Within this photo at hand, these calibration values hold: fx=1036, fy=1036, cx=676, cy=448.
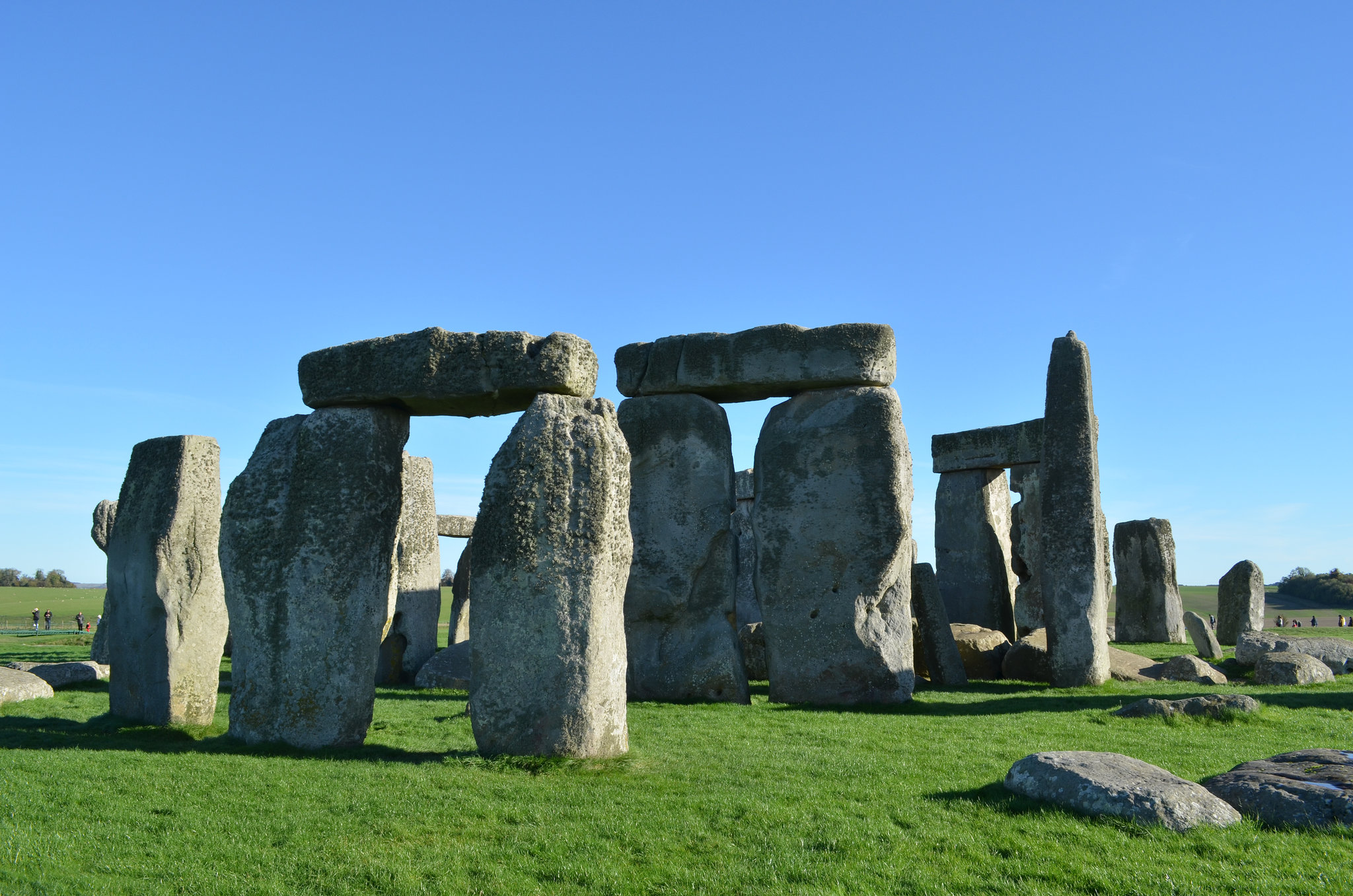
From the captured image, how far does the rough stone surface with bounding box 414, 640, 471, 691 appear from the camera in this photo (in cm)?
1379

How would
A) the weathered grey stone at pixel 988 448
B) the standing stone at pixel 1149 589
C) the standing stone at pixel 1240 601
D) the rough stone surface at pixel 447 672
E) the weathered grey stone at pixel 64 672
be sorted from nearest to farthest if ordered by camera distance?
the weathered grey stone at pixel 64 672 → the rough stone surface at pixel 447 672 → the weathered grey stone at pixel 988 448 → the standing stone at pixel 1240 601 → the standing stone at pixel 1149 589

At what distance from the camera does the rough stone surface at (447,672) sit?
45.2 feet

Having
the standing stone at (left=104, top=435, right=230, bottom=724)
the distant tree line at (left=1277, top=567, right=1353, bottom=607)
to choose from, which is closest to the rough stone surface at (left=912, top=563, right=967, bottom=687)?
the standing stone at (left=104, top=435, right=230, bottom=724)

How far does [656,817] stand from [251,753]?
338 centimetres

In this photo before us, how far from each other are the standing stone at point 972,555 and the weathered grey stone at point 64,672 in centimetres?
1299

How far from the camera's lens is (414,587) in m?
15.5

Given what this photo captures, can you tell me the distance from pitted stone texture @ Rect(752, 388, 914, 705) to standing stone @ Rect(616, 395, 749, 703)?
576 mm

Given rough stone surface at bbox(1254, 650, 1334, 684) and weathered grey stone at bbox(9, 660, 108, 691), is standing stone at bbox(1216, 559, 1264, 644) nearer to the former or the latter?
rough stone surface at bbox(1254, 650, 1334, 684)

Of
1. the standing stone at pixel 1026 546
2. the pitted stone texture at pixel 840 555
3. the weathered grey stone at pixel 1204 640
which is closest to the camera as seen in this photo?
the pitted stone texture at pixel 840 555

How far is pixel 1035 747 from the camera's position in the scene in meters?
8.24

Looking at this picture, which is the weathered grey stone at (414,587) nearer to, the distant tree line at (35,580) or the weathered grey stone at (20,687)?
the weathered grey stone at (20,687)

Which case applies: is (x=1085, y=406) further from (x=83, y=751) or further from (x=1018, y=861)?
(x=83, y=751)

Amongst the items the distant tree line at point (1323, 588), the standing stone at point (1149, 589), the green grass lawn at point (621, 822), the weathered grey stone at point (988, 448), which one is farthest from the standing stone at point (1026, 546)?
the distant tree line at point (1323, 588)

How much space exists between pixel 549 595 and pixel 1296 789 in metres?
4.62
